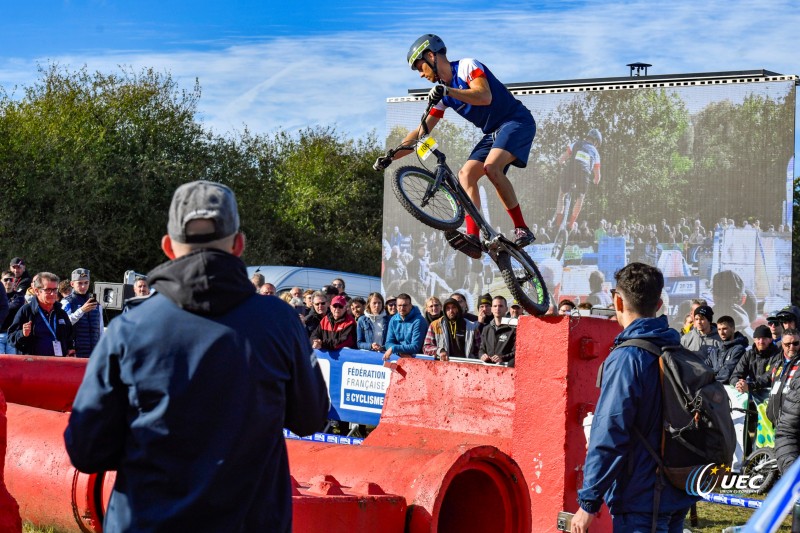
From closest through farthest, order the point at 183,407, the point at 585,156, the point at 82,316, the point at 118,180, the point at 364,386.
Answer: the point at 183,407 → the point at 364,386 → the point at 82,316 → the point at 585,156 → the point at 118,180

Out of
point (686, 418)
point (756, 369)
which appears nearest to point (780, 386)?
point (756, 369)

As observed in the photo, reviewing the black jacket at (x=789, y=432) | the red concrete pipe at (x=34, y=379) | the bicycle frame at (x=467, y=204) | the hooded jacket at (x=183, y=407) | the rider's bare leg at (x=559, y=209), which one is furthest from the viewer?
the rider's bare leg at (x=559, y=209)

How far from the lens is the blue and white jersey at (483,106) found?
22.8 ft

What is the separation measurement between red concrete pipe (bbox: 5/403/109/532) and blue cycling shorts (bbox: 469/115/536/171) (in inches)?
139

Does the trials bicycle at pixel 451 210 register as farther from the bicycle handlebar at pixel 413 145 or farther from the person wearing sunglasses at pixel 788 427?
the person wearing sunglasses at pixel 788 427

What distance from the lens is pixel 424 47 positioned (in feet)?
22.7

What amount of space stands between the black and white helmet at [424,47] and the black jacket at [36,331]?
6.18 metres

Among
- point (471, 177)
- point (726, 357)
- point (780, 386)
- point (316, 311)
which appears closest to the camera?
point (471, 177)

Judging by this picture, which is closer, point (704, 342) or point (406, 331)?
point (704, 342)

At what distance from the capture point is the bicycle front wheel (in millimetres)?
7078

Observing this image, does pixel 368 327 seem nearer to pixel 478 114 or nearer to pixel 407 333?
pixel 407 333

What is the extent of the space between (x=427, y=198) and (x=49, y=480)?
3.32 m

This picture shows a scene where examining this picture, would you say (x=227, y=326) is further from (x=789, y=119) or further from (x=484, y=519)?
(x=789, y=119)

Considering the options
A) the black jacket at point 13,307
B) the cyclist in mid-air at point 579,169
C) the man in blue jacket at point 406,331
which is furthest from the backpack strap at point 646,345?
the cyclist in mid-air at point 579,169
